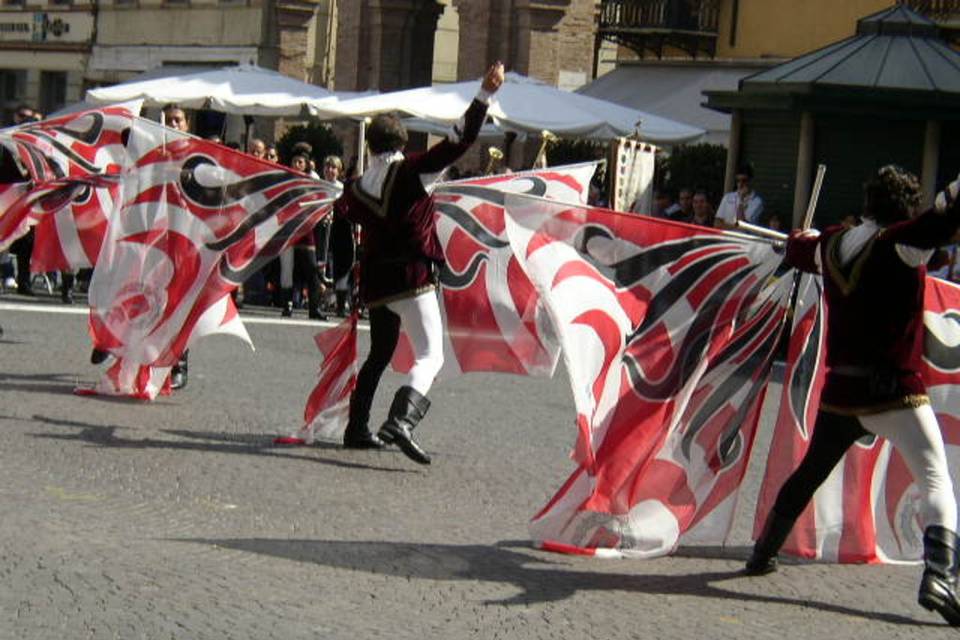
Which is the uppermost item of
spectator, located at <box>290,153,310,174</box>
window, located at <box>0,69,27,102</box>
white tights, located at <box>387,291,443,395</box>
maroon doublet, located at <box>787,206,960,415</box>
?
maroon doublet, located at <box>787,206,960,415</box>

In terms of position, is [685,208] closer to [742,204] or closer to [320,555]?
[742,204]

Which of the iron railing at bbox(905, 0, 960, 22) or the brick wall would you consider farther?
the brick wall

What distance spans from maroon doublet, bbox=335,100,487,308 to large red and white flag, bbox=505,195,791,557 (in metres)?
1.80

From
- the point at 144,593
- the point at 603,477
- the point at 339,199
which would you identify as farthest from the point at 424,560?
the point at 339,199

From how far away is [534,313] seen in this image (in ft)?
37.6

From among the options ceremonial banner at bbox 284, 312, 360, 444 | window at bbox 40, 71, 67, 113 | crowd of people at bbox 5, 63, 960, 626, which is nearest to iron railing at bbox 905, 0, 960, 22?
ceremonial banner at bbox 284, 312, 360, 444

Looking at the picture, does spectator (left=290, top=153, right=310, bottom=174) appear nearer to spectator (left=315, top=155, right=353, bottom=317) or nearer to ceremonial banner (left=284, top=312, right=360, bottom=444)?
spectator (left=315, top=155, right=353, bottom=317)

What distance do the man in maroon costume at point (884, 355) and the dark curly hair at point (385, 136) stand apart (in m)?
3.16

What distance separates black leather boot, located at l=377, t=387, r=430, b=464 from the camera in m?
10.1

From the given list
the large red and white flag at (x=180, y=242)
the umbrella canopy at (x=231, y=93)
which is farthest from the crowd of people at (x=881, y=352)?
the umbrella canopy at (x=231, y=93)

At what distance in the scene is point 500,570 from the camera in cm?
Result: 808

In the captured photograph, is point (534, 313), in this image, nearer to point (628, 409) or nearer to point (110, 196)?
point (628, 409)

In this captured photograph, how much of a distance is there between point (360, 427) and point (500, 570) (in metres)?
3.00

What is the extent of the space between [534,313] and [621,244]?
2669 mm
